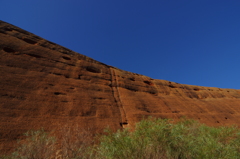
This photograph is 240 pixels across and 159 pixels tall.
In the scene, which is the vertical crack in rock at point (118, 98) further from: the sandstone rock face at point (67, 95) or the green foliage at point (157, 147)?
the green foliage at point (157, 147)

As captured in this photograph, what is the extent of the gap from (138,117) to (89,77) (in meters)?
5.62

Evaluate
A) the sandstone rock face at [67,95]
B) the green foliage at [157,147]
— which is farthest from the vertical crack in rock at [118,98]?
the green foliage at [157,147]

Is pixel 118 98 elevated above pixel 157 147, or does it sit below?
above

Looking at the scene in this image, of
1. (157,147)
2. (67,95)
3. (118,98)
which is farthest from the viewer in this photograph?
(118,98)

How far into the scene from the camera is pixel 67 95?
31.1 feet

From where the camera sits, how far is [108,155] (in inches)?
172

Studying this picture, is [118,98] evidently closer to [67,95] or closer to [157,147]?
[67,95]

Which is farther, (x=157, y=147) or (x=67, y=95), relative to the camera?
(x=67, y=95)

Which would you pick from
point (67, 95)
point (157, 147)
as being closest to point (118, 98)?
point (67, 95)

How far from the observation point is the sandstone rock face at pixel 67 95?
7.14m

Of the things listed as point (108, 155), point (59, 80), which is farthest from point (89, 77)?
point (108, 155)

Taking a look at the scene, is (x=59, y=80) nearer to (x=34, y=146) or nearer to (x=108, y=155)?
(x=34, y=146)

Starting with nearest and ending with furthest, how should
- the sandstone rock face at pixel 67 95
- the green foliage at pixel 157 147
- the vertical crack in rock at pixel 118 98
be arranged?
the green foliage at pixel 157 147
the sandstone rock face at pixel 67 95
the vertical crack in rock at pixel 118 98

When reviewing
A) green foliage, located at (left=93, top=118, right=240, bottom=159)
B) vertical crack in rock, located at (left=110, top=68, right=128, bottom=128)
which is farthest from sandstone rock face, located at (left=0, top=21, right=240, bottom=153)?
green foliage, located at (left=93, top=118, right=240, bottom=159)
